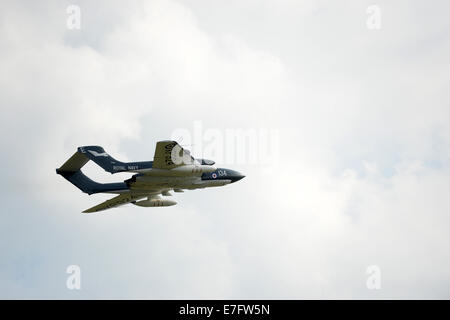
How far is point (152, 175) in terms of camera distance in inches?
3378

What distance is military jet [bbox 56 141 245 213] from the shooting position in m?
84.2

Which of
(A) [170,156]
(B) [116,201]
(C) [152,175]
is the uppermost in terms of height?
(A) [170,156]

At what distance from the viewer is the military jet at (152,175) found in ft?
276

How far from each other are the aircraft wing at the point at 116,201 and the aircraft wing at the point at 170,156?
1161cm

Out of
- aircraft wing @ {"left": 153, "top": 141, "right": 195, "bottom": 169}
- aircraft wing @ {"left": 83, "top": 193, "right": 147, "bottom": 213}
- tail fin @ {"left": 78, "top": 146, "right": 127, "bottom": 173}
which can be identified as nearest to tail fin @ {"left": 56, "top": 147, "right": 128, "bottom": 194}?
aircraft wing @ {"left": 83, "top": 193, "right": 147, "bottom": 213}

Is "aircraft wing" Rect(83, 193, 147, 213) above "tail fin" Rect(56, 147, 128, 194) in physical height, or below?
below

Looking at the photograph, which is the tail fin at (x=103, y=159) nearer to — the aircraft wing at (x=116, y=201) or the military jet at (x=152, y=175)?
the military jet at (x=152, y=175)

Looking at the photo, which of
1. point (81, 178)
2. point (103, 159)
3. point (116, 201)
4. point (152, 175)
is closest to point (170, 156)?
point (152, 175)

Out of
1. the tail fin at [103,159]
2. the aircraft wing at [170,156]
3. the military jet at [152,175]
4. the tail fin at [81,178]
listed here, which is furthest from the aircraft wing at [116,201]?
the aircraft wing at [170,156]

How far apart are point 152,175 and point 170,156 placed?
419 centimetres

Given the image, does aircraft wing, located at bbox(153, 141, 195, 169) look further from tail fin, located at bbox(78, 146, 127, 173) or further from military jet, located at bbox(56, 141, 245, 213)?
tail fin, located at bbox(78, 146, 127, 173)

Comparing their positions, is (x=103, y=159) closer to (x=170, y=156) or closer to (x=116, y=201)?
(x=170, y=156)
